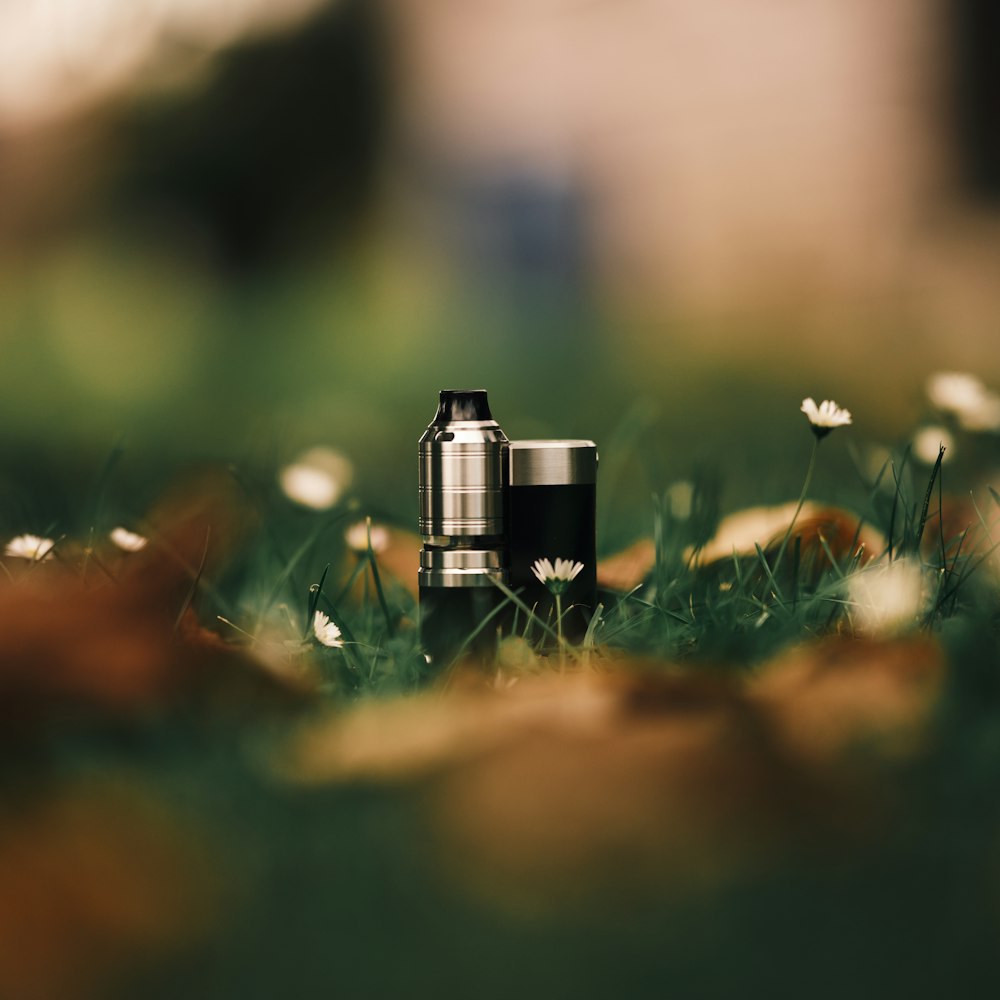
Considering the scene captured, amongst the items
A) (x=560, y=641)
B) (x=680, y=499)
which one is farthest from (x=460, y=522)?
(x=680, y=499)

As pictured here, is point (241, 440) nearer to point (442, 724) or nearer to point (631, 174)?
point (442, 724)

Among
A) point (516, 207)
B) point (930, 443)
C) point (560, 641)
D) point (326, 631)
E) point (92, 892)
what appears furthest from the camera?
point (516, 207)

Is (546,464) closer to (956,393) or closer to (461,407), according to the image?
(461,407)

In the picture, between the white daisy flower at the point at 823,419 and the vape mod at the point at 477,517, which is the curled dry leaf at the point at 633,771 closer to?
the vape mod at the point at 477,517

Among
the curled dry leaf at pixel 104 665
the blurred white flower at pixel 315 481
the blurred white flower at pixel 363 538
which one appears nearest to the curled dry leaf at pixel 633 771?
the curled dry leaf at pixel 104 665

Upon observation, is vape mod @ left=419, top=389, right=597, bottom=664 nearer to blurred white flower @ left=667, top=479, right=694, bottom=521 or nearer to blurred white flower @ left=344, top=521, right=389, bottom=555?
blurred white flower @ left=344, top=521, right=389, bottom=555

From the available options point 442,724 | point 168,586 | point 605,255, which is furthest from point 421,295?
point 442,724
